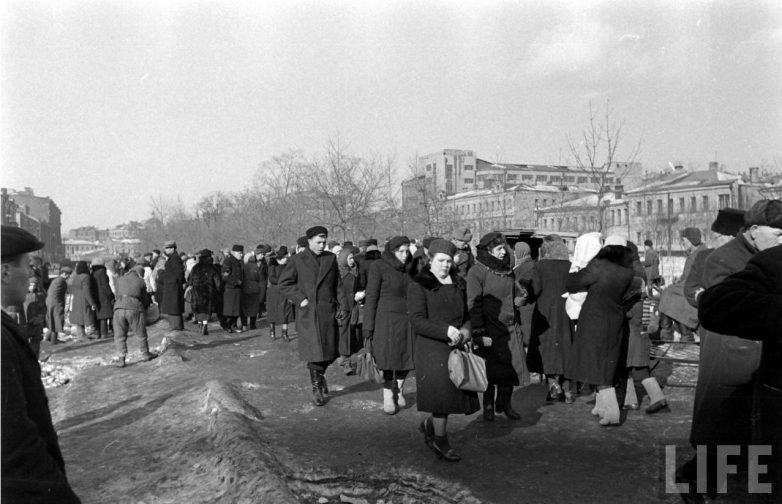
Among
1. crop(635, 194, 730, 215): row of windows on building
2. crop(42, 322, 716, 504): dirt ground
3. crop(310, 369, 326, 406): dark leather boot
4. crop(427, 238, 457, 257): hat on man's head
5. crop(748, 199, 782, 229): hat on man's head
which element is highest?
crop(635, 194, 730, 215): row of windows on building

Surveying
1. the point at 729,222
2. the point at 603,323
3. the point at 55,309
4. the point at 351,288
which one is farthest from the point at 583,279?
the point at 55,309

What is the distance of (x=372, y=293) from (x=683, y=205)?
198 feet

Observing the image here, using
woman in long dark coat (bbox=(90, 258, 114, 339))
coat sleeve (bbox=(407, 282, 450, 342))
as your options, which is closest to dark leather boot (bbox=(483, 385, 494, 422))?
coat sleeve (bbox=(407, 282, 450, 342))

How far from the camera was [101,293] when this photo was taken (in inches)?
619

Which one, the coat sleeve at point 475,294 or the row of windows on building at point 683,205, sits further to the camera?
the row of windows on building at point 683,205

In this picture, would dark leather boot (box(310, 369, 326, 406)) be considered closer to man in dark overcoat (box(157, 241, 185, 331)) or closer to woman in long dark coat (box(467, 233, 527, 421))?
woman in long dark coat (box(467, 233, 527, 421))

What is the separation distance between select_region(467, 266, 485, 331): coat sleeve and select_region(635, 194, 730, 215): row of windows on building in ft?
178

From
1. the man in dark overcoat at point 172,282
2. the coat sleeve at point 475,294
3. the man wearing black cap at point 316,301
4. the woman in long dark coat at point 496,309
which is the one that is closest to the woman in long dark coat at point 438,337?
the coat sleeve at point 475,294

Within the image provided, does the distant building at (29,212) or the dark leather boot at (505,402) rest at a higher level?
the distant building at (29,212)

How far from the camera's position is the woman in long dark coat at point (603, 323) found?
20.7 feet

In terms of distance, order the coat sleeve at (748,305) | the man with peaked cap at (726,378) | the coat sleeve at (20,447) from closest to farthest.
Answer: the coat sleeve at (20,447) → the coat sleeve at (748,305) → the man with peaked cap at (726,378)

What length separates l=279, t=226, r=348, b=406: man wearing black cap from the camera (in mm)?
7727

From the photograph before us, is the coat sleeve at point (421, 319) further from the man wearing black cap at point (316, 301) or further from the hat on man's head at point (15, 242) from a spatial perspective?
the hat on man's head at point (15, 242)

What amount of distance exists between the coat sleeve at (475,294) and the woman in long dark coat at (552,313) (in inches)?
36.3
